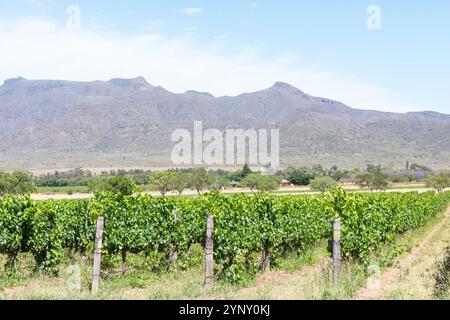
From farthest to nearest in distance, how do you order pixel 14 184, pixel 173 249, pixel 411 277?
pixel 14 184 → pixel 173 249 → pixel 411 277

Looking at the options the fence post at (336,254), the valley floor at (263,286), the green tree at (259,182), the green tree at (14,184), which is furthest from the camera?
the green tree at (259,182)

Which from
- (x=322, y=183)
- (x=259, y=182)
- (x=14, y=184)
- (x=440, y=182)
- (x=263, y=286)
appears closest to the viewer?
(x=263, y=286)

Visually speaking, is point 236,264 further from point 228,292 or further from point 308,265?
point 308,265

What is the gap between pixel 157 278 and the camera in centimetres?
1383

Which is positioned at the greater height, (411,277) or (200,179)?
(411,277)

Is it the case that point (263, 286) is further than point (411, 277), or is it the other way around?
point (411, 277)

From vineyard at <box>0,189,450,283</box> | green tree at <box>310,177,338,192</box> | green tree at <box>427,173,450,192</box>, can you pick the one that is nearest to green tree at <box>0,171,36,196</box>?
green tree at <box>310,177,338,192</box>

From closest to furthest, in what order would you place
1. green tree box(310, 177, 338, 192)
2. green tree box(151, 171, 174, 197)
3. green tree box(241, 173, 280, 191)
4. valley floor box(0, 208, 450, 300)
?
1. valley floor box(0, 208, 450, 300)
2. green tree box(151, 171, 174, 197)
3. green tree box(310, 177, 338, 192)
4. green tree box(241, 173, 280, 191)

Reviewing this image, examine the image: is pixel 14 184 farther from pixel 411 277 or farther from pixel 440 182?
pixel 440 182

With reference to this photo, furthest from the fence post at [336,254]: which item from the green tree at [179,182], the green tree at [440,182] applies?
the green tree at [440,182]

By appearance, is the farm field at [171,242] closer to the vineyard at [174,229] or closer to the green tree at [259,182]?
the vineyard at [174,229]

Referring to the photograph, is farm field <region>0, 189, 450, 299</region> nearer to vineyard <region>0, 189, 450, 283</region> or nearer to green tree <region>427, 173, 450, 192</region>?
vineyard <region>0, 189, 450, 283</region>

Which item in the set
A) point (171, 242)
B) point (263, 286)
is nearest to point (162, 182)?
point (171, 242)
